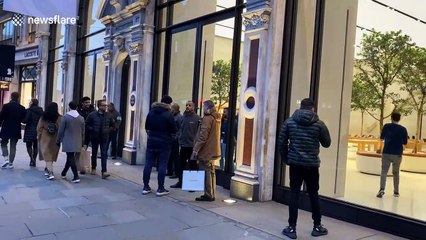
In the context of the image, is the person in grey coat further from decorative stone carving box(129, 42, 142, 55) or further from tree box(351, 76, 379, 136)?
tree box(351, 76, 379, 136)

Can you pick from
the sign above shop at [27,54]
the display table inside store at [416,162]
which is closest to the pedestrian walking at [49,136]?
the display table inside store at [416,162]

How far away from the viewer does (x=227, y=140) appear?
828 centimetres

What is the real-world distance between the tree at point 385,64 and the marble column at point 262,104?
8.17 ft

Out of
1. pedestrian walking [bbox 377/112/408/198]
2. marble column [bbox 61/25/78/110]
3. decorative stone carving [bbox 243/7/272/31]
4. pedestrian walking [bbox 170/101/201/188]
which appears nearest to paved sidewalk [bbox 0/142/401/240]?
pedestrian walking [bbox 170/101/201/188]

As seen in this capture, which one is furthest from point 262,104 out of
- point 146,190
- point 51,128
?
point 51,128

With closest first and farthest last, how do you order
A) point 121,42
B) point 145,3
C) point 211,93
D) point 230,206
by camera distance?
point 230,206 → point 211,93 → point 145,3 → point 121,42

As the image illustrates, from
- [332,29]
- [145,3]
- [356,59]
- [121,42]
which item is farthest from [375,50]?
[121,42]

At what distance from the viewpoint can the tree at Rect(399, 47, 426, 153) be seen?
349 inches

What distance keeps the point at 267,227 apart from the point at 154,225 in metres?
1.50

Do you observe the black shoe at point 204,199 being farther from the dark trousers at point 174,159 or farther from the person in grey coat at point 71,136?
the person in grey coat at point 71,136

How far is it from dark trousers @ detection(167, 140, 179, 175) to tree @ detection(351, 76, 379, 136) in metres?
3.67

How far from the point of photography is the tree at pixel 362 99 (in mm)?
7941

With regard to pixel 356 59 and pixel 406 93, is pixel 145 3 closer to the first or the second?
pixel 356 59

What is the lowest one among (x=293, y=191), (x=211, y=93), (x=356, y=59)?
(x=293, y=191)
